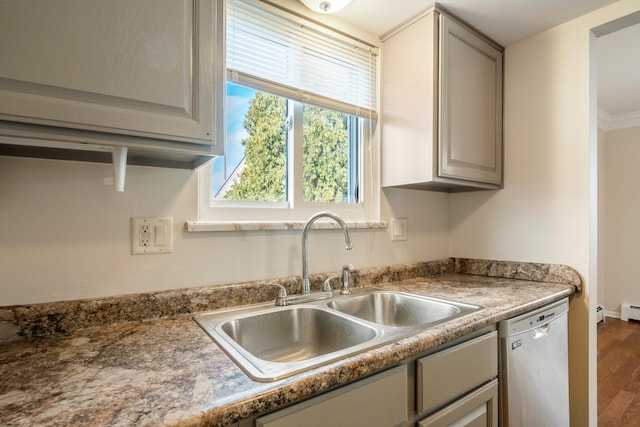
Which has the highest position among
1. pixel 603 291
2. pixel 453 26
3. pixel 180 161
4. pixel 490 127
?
pixel 453 26

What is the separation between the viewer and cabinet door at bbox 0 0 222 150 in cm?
62

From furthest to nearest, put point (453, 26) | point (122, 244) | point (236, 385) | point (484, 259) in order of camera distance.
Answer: point (484, 259)
point (453, 26)
point (122, 244)
point (236, 385)

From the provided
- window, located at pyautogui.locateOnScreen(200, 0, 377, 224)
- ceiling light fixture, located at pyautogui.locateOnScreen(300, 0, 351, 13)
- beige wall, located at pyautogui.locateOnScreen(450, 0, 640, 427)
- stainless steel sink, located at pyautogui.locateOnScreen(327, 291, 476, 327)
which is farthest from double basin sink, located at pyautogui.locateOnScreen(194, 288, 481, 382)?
ceiling light fixture, located at pyautogui.locateOnScreen(300, 0, 351, 13)

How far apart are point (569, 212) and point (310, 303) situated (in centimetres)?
133

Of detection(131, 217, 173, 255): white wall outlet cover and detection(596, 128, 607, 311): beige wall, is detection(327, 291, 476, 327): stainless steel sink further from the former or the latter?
detection(596, 128, 607, 311): beige wall

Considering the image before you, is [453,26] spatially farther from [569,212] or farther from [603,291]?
[603,291]

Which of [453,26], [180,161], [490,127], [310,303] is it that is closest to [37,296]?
[180,161]

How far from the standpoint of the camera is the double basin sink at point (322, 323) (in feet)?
3.01

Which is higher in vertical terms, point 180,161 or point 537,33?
point 537,33

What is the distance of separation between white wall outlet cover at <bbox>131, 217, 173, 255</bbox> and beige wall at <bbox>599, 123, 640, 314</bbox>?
4.77m

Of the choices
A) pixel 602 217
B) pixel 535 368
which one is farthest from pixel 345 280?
pixel 602 217

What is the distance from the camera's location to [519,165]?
1.72m

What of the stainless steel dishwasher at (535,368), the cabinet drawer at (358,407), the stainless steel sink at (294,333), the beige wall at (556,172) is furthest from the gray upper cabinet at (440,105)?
the cabinet drawer at (358,407)

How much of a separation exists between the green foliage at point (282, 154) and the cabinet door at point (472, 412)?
95 centimetres
